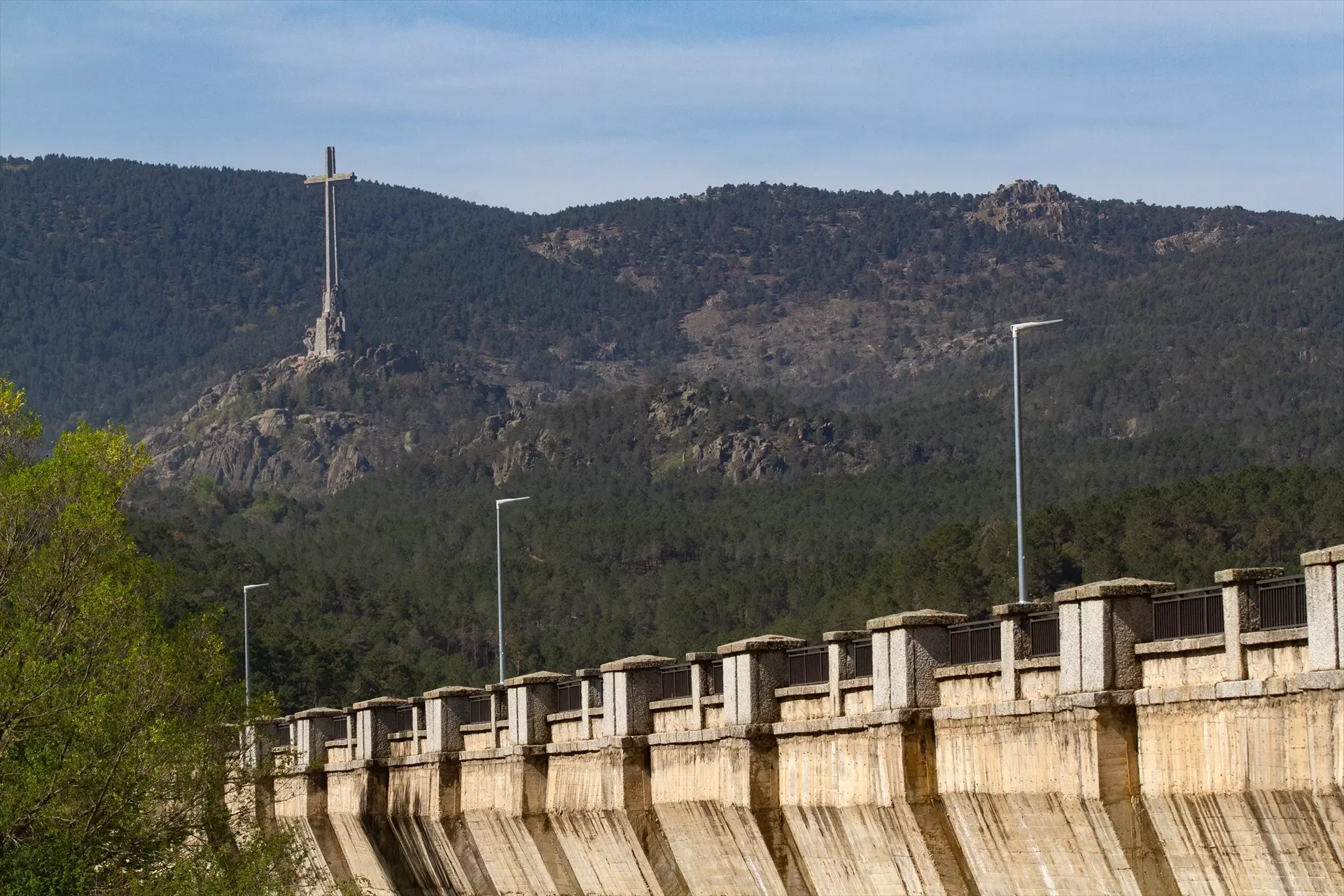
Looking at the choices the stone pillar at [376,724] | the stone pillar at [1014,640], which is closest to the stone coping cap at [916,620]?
the stone pillar at [1014,640]

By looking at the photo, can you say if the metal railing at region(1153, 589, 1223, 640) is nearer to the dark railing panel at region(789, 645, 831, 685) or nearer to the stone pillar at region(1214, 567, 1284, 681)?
the stone pillar at region(1214, 567, 1284, 681)

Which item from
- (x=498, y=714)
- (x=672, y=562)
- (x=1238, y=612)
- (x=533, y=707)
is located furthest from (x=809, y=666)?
(x=672, y=562)

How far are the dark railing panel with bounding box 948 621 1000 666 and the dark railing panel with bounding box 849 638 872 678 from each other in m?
1.49

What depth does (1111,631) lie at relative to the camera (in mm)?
22438

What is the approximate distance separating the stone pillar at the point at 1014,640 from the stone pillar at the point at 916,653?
4.28ft

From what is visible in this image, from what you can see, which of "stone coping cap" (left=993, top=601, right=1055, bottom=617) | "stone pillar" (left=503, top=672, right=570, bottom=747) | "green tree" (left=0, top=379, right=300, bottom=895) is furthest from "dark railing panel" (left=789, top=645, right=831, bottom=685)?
"green tree" (left=0, top=379, right=300, bottom=895)

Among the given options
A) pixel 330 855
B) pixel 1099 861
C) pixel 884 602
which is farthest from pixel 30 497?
pixel 884 602

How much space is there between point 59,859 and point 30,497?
19.1 ft

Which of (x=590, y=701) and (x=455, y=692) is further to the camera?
(x=455, y=692)

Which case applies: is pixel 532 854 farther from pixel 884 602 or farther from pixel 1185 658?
pixel 884 602

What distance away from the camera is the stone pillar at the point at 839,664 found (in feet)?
90.4

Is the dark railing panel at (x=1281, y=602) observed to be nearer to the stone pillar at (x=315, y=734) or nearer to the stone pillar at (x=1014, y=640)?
the stone pillar at (x=1014, y=640)

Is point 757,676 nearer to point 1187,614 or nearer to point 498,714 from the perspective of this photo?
point 1187,614

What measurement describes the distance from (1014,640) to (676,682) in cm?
933
